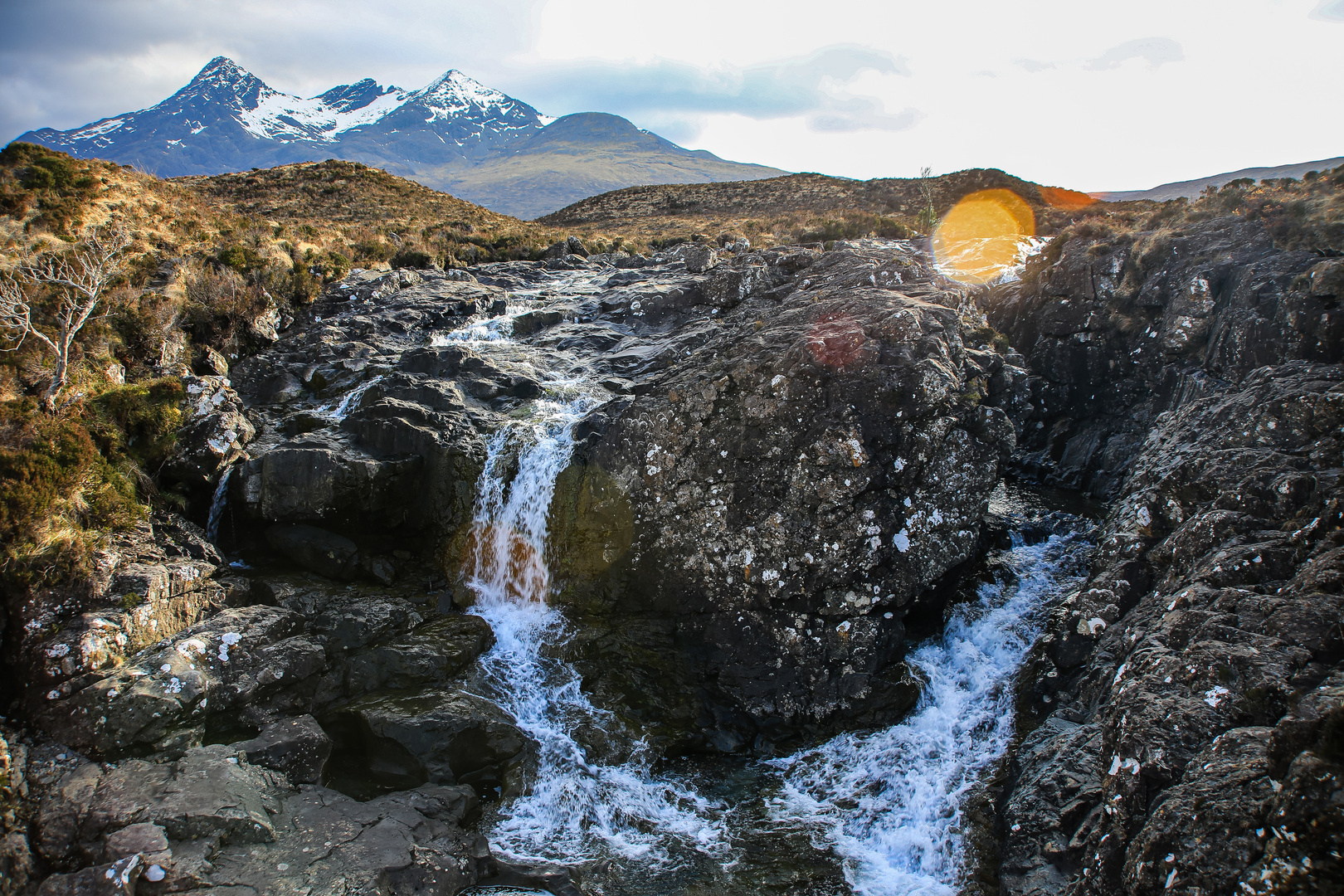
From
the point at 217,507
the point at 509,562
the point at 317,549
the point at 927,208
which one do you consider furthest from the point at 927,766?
the point at 927,208

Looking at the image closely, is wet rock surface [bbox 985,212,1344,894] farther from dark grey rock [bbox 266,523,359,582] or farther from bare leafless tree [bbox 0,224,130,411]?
bare leafless tree [bbox 0,224,130,411]

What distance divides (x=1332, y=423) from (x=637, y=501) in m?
12.4

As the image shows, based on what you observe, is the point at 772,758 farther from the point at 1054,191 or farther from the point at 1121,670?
the point at 1054,191

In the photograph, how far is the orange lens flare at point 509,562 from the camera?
14547mm

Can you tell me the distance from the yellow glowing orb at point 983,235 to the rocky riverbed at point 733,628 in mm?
11816

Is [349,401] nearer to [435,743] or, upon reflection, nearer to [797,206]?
[435,743]

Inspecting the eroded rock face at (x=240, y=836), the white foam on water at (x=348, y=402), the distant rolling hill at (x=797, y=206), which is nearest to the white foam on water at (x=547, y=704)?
the eroded rock face at (x=240, y=836)

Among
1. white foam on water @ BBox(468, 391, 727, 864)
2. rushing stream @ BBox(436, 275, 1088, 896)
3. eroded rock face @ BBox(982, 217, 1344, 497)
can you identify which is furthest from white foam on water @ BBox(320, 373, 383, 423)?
eroded rock face @ BBox(982, 217, 1344, 497)

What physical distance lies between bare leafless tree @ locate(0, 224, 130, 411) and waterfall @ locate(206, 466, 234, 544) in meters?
3.38

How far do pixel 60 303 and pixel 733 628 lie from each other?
17602 millimetres

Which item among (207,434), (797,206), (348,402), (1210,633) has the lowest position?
(1210,633)

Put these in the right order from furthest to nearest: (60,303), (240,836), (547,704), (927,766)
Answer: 1. (60,303)
2. (547,704)
3. (927,766)
4. (240,836)

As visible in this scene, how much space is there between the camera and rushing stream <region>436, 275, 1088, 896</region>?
30.6ft

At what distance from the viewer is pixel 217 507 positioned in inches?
583
